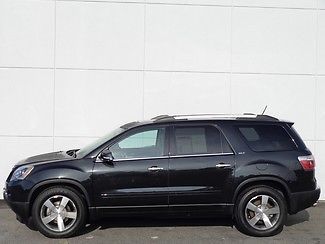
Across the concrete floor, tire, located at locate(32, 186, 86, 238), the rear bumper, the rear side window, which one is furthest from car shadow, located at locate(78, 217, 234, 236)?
the rear side window

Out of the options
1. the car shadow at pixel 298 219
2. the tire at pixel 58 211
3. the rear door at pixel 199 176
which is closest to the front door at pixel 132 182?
the rear door at pixel 199 176

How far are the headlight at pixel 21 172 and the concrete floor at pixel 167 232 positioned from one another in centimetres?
85

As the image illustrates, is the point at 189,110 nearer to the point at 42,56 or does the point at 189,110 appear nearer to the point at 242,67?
Answer: the point at 242,67

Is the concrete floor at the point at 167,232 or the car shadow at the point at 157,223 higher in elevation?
the car shadow at the point at 157,223

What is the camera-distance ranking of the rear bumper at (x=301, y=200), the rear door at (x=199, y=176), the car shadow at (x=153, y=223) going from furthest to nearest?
1. the car shadow at (x=153, y=223)
2. the rear bumper at (x=301, y=200)
3. the rear door at (x=199, y=176)

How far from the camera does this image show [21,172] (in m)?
6.96

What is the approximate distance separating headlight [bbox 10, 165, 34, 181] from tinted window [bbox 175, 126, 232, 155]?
83.6 inches

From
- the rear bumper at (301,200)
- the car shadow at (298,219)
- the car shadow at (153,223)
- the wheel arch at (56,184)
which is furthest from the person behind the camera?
the car shadow at (298,219)

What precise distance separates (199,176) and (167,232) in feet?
3.36

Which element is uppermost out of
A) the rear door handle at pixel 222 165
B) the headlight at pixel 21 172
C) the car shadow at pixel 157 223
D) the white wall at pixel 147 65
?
the white wall at pixel 147 65

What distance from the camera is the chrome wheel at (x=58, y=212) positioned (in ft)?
22.4

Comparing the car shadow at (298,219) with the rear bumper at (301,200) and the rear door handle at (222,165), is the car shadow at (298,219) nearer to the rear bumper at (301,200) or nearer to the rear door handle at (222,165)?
the rear bumper at (301,200)

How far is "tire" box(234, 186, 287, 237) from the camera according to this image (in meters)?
6.97

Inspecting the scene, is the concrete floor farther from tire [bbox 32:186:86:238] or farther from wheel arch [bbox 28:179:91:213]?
wheel arch [bbox 28:179:91:213]
